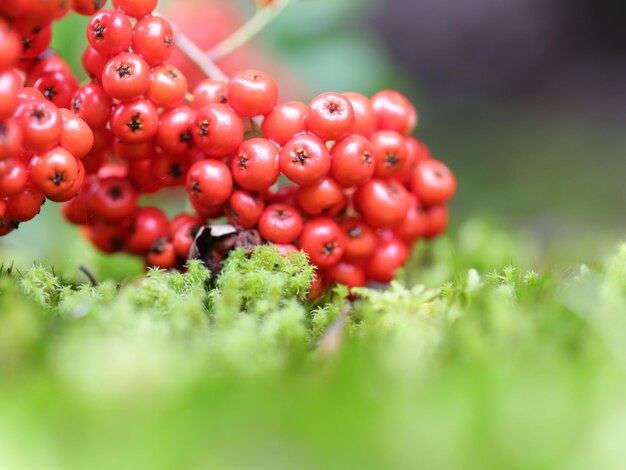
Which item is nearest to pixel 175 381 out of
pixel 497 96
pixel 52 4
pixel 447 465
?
pixel 447 465

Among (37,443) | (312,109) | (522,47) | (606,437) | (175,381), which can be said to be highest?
(522,47)

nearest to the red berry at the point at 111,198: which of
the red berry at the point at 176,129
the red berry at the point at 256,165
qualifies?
the red berry at the point at 176,129

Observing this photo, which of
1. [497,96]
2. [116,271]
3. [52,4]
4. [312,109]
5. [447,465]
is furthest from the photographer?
[497,96]

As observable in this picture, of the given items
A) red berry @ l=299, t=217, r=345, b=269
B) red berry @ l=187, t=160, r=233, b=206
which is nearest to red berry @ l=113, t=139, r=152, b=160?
red berry @ l=187, t=160, r=233, b=206

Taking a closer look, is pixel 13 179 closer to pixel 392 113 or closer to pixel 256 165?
pixel 256 165

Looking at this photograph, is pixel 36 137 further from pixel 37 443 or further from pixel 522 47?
pixel 522 47

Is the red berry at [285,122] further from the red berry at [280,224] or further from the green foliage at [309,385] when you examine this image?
the green foliage at [309,385]

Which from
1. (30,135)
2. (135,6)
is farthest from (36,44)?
(30,135)

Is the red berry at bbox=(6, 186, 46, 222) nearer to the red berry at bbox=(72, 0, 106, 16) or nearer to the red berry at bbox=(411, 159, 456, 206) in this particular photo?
the red berry at bbox=(72, 0, 106, 16)
